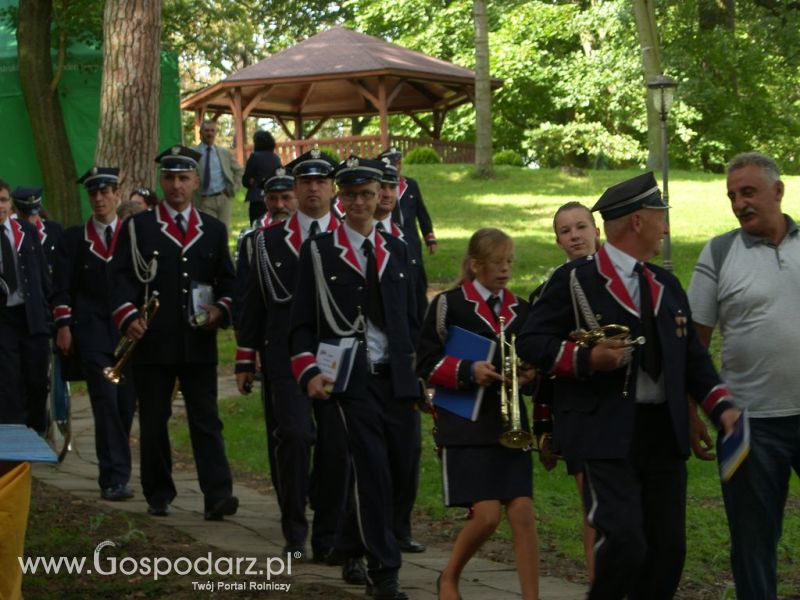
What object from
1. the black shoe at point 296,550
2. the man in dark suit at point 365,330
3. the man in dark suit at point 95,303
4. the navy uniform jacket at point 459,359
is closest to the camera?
the navy uniform jacket at point 459,359

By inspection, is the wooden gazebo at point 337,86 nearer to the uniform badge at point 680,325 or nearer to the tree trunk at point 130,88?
the tree trunk at point 130,88

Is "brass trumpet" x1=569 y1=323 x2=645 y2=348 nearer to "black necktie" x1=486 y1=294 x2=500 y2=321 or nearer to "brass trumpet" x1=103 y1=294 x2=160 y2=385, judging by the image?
"black necktie" x1=486 y1=294 x2=500 y2=321

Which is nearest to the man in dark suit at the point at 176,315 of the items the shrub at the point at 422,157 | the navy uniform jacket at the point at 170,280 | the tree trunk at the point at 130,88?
the navy uniform jacket at the point at 170,280

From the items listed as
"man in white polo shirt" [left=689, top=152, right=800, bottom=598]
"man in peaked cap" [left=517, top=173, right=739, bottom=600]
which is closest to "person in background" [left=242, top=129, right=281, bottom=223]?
"man in white polo shirt" [left=689, top=152, right=800, bottom=598]

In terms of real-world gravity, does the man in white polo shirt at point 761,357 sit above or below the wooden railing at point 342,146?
below

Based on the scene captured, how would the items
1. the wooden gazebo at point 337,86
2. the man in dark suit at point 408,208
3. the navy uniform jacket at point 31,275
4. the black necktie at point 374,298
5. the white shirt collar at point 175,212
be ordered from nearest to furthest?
1. the black necktie at point 374,298
2. the white shirt collar at point 175,212
3. the navy uniform jacket at point 31,275
4. the man in dark suit at point 408,208
5. the wooden gazebo at point 337,86

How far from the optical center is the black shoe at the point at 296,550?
27.7ft

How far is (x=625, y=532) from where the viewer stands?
5664mm

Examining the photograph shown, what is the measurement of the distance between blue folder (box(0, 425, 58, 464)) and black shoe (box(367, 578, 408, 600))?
1.79m

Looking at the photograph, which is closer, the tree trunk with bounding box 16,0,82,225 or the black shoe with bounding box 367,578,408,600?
the black shoe with bounding box 367,578,408,600

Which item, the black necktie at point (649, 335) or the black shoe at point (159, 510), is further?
the black shoe at point (159, 510)

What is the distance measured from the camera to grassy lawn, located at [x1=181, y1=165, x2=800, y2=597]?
8.93m

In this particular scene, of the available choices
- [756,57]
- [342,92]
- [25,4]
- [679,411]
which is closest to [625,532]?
[679,411]

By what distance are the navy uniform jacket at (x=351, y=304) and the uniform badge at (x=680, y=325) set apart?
1830mm
